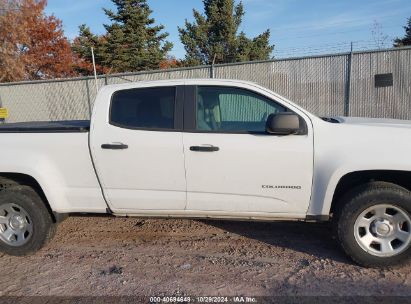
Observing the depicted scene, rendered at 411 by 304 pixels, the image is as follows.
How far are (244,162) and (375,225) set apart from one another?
1.37m

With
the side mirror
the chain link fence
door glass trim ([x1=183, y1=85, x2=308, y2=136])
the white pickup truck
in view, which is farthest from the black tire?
the chain link fence

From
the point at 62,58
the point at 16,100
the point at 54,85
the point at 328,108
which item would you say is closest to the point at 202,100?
the point at 328,108

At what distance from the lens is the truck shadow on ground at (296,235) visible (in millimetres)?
4297

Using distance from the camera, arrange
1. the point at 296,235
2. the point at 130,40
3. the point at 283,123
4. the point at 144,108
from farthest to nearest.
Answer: the point at 130,40 < the point at 296,235 < the point at 144,108 < the point at 283,123

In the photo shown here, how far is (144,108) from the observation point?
4.27 meters

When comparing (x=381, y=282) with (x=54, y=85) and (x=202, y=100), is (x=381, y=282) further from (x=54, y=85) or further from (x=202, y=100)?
(x=54, y=85)

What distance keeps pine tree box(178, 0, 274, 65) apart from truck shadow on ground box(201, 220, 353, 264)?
28.6 m

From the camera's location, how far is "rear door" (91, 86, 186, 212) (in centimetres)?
409

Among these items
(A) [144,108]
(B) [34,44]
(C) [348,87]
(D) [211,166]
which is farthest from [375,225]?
(B) [34,44]

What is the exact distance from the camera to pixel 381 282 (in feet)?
11.8

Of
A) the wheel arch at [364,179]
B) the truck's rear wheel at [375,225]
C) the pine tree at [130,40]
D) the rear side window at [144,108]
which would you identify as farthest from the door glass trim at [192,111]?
the pine tree at [130,40]

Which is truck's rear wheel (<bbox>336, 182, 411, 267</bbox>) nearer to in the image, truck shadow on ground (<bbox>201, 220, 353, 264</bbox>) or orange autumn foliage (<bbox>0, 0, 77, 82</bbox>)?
truck shadow on ground (<bbox>201, 220, 353, 264</bbox>)

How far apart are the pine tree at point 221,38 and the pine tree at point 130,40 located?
122 inches

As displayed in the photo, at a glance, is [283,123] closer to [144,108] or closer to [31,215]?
[144,108]
